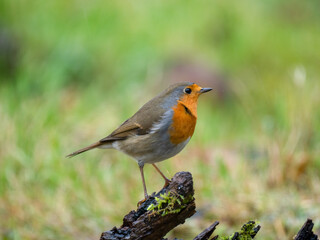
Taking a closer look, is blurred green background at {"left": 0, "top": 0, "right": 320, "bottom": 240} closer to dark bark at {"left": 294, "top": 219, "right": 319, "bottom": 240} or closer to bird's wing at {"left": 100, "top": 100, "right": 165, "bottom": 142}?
bird's wing at {"left": 100, "top": 100, "right": 165, "bottom": 142}

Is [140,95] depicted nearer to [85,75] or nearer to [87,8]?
[85,75]

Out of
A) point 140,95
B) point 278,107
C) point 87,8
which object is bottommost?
point 278,107

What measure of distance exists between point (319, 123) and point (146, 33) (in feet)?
12.0

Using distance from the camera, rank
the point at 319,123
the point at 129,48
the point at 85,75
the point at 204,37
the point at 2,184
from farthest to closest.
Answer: the point at 204,37 < the point at 129,48 < the point at 85,75 < the point at 319,123 < the point at 2,184

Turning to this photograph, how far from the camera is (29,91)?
6.16 m

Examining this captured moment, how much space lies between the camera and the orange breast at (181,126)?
3.26 m

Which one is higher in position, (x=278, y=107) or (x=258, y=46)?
(x=258, y=46)

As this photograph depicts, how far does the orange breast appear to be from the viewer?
326 cm

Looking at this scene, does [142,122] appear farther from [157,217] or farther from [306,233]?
[306,233]

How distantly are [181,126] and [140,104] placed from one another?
2914 millimetres

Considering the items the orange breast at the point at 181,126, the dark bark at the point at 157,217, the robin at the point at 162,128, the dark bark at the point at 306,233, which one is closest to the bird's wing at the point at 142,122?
the robin at the point at 162,128

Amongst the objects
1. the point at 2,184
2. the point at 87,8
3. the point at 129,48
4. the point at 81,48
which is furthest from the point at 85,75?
the point at 2,184

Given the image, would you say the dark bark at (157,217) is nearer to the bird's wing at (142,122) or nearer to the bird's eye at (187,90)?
the bird's wing at (142,122)

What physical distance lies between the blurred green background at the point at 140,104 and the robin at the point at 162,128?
0.39m
